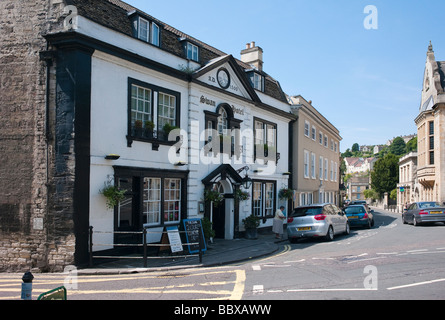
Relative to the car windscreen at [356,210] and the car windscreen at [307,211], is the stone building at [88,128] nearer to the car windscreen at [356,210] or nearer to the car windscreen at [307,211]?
the car windscreen at [307,211]

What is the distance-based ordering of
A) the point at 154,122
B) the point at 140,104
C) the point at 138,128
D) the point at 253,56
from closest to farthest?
the point at 138,128
the point at 140,104
the point at 154,122
the point at 253,56

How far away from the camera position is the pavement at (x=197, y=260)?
1170 centimetres

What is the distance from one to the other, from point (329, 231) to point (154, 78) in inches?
370

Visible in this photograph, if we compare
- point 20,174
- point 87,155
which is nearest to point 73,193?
point 87,155

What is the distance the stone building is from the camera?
12141 millimetres

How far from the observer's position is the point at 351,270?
10445mm

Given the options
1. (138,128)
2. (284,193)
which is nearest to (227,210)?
(284,193)

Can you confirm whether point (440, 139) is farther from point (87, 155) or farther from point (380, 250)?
point (87, 155)

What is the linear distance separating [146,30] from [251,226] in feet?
32.2

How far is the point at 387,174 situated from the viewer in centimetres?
8200

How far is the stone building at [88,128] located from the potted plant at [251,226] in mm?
3255

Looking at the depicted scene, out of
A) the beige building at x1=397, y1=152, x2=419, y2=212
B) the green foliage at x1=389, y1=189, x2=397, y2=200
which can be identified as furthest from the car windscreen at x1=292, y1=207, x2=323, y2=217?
the green foliage at x1=389, y1=189, x2=397, y2=200

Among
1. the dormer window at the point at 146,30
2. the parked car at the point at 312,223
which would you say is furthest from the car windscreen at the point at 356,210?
the dormer window at the point at 146,30

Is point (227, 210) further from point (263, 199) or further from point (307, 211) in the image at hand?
point (307, 211)
